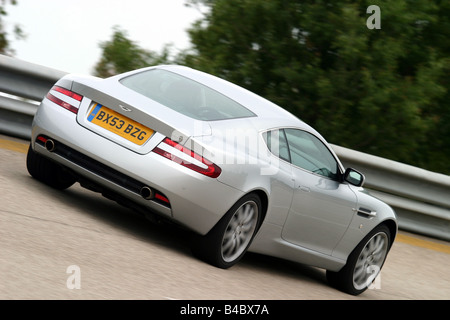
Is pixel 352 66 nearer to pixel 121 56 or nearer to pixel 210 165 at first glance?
pixel 121 56

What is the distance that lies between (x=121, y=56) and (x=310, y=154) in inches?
467

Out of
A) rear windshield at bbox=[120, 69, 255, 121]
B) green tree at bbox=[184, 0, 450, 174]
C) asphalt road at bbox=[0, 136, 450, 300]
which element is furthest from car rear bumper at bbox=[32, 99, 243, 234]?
green tree at bbox=[184, 0, 450, 174]

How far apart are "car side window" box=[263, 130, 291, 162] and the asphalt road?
3.36 feet

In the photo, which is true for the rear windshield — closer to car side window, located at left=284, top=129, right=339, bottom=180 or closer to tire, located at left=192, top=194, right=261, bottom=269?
car side window, located at left=284, top=129, right=339, bottom=180

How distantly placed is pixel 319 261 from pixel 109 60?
1211 centimetres

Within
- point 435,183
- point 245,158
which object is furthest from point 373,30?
point 245,158

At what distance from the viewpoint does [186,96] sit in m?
7.13

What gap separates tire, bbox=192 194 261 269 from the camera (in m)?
6.54

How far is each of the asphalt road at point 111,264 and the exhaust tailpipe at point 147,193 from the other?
1.35 ft

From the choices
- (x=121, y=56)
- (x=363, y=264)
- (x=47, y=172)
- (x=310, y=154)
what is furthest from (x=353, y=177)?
(x=121, y=56)

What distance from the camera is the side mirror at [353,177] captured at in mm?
7801

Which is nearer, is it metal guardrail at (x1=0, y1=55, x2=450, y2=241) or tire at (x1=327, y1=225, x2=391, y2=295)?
tire at (x1=327, y1=225, x2=391, y2=295)
